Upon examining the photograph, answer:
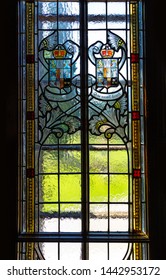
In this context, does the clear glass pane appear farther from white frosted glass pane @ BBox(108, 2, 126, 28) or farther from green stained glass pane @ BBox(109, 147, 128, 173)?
green stained glass pane @ BBox(109, 147, 128, 173)

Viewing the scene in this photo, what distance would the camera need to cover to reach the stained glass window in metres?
3.42

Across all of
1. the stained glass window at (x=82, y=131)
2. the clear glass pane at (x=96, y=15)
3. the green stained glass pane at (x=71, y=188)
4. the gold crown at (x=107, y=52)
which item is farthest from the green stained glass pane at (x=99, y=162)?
the clear glass pane at (x=96, y=15)

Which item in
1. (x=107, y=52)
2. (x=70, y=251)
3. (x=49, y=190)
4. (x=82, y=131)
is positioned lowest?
(x=70, y=251)

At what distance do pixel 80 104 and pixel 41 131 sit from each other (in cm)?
30

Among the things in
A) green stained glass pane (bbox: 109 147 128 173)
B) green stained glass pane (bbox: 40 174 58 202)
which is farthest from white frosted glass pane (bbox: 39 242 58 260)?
green stained glass pane (bbox: 109 147 128 173)

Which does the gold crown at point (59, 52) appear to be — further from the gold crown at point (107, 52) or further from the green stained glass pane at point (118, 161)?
the green stained glass pane at point (118, 161)

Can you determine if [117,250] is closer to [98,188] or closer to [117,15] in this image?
[98,188]

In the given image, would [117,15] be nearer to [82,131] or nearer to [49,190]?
[82,131]

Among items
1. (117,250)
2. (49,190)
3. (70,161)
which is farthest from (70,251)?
(70,161)

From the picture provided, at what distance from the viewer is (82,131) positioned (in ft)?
11.4

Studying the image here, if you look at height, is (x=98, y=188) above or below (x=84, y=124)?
below

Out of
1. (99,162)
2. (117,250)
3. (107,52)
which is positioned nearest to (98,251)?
(117,250)

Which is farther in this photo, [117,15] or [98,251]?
[117,15]
